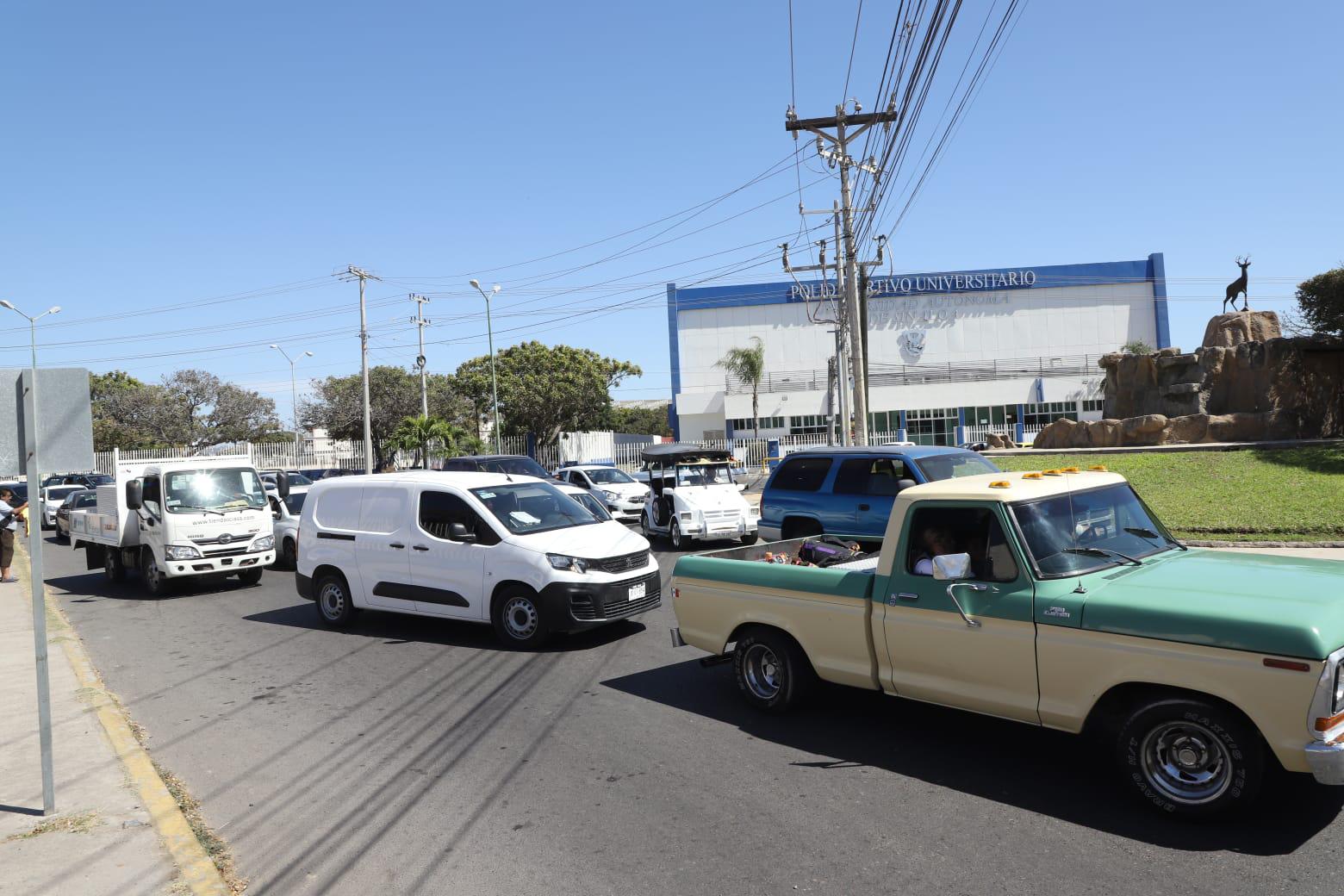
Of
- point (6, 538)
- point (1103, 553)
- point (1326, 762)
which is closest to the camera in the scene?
point (1326, 762)

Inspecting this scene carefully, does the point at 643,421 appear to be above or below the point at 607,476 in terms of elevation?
above

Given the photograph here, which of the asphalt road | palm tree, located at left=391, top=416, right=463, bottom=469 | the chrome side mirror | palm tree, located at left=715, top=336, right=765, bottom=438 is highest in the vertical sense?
palm tree, located at left=715, top=336, right=765, bottom=438

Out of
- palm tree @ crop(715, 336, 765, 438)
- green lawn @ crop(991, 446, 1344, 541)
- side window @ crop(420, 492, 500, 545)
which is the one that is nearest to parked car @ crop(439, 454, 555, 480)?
side window @ crop(420, 492, 500, 545)

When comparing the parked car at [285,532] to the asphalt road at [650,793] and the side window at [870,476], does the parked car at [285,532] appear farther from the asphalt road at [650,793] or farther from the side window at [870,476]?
the side window at [870,476]

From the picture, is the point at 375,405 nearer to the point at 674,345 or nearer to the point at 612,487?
the point at 674,345

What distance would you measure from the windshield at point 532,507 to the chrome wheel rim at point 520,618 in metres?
0.75

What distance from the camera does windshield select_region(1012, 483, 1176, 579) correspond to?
220 inches

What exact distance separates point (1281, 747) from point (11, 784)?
7.35m

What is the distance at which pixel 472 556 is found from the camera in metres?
10.1

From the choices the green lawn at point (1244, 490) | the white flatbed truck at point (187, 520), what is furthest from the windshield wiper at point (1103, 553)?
the white flatbed truck at point (187, 520)

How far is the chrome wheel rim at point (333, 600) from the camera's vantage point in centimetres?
1141

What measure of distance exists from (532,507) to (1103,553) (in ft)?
21.5

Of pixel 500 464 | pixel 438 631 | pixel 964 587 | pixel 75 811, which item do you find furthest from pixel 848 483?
pixel 500 464

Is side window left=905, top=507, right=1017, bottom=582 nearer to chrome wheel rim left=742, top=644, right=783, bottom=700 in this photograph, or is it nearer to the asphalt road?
the asphalt road
